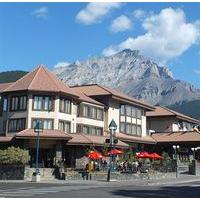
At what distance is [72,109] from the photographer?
55500 millimetres

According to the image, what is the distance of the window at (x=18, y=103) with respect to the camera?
2046 inches

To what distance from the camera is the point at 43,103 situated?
5209 cm

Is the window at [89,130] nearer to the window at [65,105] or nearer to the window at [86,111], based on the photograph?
the window at [86,111]

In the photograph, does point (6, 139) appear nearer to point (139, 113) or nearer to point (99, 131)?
point (99, 131)

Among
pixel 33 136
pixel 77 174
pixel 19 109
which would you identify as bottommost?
pixel 77 174

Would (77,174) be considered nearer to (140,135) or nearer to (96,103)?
(96,103)

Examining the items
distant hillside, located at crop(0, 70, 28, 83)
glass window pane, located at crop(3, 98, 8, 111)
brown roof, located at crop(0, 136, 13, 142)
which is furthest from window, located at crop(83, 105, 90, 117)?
distant hillside, located at crop(0, 70, 28, 83)

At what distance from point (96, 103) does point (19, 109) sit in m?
11.2

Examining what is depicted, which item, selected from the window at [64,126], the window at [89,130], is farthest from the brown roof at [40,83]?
the window at [89,130]

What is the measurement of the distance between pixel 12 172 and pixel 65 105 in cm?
1324

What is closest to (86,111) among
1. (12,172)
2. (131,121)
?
(131,121)

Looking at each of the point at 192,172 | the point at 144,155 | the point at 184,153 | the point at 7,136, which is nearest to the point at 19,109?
the point at 7,136

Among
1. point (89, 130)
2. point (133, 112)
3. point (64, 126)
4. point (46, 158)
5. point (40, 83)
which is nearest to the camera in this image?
point (46, 158)

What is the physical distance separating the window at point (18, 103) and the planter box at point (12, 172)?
10193 mm
